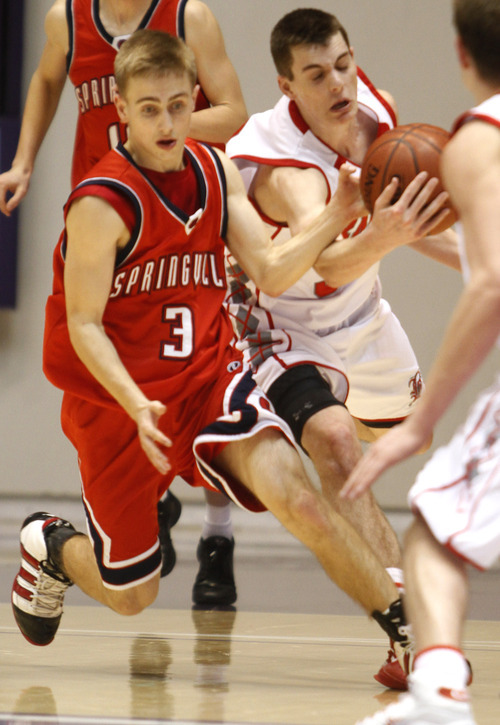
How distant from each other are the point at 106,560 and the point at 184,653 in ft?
1.33

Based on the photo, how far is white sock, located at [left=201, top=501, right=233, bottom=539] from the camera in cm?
482

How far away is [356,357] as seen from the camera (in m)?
4.15

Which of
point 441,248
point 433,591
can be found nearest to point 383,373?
point 441,248

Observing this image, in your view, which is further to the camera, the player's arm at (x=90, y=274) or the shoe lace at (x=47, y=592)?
the shoe lace at (x=47, y=592)

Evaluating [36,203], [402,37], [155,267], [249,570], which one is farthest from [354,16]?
[155,267]

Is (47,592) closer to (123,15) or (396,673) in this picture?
(396,673)

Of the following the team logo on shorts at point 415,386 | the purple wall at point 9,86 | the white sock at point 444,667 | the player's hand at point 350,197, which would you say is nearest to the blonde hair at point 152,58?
the player's hand at point 350,197

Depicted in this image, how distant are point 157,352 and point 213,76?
4.64 ft

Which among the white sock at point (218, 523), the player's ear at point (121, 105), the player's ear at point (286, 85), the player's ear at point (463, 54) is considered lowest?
the white sock at point (218, 523)

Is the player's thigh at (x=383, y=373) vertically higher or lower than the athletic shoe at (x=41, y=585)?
higher

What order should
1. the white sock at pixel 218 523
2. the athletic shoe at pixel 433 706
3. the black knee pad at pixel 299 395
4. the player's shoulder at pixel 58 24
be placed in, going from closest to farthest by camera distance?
the athletic shoe at pixel 433 706 → the black knee pad at pixel 299 395 → the player's shoulder at pixel 58 24 → the white sock at pixel 218 523

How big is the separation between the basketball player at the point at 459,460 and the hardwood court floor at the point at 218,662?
26.7 inches

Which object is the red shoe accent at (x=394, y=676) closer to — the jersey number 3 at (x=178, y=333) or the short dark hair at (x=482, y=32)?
the jersey number 3 at (x=178, y=333)

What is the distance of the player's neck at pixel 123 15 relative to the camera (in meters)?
4.26
